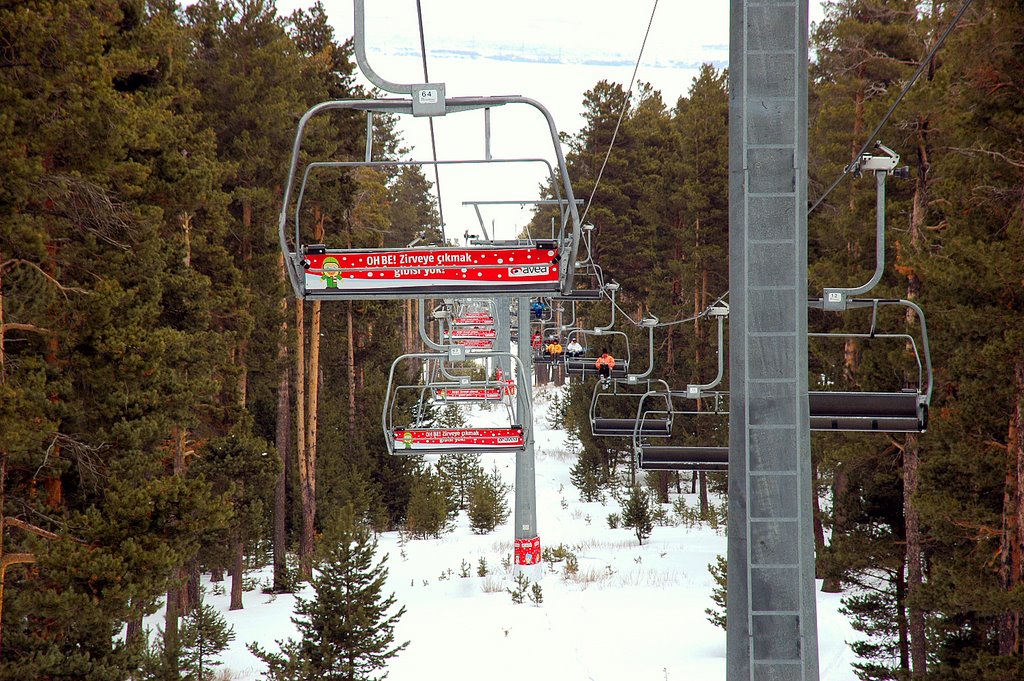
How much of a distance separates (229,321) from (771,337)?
1674 cm

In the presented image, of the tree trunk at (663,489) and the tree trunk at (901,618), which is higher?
the tree trunk at (901,618)

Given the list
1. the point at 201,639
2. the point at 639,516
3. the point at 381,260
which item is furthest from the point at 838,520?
the point at 381,260

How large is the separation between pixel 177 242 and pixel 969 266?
11.3 metres

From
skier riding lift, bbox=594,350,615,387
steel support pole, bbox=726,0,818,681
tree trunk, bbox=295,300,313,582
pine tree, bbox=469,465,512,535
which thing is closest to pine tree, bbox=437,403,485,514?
pine tree, bbox=469,465,512,535

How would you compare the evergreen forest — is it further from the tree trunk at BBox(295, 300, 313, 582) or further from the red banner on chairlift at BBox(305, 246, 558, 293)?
the red banner on chairlift at BBox(305, 246, 558, 293)

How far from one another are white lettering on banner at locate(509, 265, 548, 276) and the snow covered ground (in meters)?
9.56

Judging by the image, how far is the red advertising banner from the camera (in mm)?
19438

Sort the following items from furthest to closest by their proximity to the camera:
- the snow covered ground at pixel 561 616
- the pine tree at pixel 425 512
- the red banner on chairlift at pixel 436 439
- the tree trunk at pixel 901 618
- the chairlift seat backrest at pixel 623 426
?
the pine tree at pixel 425 512 → the snow covered ground at pixel 561 616 → the tree trunk at pixel 901 618 → the red banner on chairlift at pixel 436 439 → the chairlift seat backrest at pixel 623 426

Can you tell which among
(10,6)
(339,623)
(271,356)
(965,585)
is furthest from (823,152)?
(10,6)

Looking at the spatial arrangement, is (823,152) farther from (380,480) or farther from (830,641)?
(380,480)

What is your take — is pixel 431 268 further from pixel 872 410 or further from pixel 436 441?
pixel 436 441

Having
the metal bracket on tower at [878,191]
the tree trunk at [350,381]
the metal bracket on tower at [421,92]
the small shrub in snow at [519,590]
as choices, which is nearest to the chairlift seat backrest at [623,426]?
the metal bracket on tower at [878,191]

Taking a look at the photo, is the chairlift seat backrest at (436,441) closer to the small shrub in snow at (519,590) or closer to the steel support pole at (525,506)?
the steel support pole at (525,506)

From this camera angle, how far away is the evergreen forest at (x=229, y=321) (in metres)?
9.52
